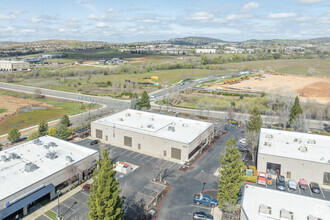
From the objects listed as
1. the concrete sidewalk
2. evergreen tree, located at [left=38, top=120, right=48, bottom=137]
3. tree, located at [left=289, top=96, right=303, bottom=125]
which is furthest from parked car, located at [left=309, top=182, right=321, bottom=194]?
evergreen tree, located at [left=38, top=120, right=48, bottom=137]

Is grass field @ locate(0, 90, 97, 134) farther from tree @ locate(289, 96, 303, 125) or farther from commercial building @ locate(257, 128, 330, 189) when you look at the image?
tree @ locate(289, 96, 303, 125)

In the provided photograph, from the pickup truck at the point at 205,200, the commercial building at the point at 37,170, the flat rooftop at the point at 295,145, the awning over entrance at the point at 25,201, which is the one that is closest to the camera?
the awning over entrance at the point at 25,201

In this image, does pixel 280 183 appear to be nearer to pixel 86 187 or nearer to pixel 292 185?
pixel 292 185

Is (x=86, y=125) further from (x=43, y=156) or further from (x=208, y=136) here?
(x=208, y=136)

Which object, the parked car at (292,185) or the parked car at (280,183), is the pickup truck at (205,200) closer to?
the parked car at (280,183)

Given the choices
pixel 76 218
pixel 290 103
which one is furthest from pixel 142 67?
pixel 76 218

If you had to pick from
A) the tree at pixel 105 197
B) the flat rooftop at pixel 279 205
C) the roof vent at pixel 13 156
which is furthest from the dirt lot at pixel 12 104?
the flat rooftop at pixel 279 205

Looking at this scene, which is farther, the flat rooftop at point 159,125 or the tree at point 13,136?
the tree at point 13,136
